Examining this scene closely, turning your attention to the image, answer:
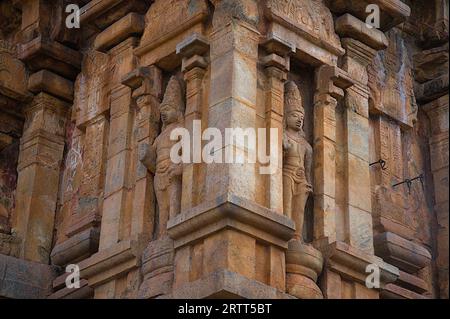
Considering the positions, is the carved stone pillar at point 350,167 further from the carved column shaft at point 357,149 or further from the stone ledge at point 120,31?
the stone ledge at point 120,31

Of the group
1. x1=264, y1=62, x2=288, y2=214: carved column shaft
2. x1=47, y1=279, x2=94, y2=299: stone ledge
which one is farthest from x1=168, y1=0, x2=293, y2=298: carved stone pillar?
x1=47, y1=279, x2=94, y2=299: stone ledge

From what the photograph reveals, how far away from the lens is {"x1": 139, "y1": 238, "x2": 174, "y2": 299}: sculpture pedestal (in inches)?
552

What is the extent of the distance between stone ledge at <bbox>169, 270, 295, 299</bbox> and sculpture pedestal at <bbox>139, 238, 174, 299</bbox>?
1.58 ft

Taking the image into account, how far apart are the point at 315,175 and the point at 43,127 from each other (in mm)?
4634

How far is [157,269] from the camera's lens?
14.3 meters

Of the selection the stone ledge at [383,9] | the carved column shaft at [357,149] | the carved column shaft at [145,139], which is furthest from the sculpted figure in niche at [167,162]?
the stone ledge at [383,9]

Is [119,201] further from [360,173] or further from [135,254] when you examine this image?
[360,173]

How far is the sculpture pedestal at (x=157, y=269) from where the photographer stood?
14031 mm

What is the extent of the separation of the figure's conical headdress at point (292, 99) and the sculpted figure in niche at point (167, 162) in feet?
4.18

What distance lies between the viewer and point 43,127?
704 inches

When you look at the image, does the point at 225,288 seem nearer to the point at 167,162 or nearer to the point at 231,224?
the point at 231,224

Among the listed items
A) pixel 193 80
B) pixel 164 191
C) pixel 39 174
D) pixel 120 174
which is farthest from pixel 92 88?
pixel 164 191

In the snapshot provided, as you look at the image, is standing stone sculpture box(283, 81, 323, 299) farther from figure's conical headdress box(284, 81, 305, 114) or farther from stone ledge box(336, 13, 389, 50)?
stone ledge box(336, 13, 389, 50)

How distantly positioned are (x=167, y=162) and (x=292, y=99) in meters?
1.71
